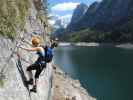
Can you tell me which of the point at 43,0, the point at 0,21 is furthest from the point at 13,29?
the point at 43,0

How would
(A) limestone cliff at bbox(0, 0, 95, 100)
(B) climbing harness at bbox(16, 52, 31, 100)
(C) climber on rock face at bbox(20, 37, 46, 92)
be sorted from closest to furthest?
(A) limestone cliff at bbox(0, 0, 95, 100)
(C) climber on rock face at bbox(20, 37, 46, 92)
(B) climbing harness at bbox(16, 52, 31, 100)

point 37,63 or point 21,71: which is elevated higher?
point 37,63

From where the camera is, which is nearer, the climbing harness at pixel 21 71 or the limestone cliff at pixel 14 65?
the limestone cliff at pixel 14 65

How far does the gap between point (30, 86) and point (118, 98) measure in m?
36.1

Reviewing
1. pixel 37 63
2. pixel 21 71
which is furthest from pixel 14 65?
pixel 37 63

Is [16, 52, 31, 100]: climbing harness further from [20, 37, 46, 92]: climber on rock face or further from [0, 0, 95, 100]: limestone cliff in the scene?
[20, 37, 46, 92]: climber on rock face

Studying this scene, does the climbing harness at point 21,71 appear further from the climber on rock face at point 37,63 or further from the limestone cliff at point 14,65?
the climber on rock face at point 37,63

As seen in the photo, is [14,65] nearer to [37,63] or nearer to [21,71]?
[21,71]

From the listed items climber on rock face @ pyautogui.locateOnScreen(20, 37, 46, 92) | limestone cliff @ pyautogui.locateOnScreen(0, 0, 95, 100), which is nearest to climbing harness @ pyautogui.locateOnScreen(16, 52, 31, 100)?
limestone cliff @ pyautogui.locateOnScreen(0, 0, 95, 100)

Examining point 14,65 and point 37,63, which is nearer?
point 14,65

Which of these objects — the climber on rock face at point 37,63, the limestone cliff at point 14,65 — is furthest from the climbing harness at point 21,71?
the climber on rock face at point 37,63

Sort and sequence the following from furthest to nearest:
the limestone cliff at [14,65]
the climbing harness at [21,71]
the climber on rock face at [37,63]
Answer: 1. the climbing harness at [21,71]
2. the climber on rock face at [37,63]
3. the limestone cliff at [14,65]

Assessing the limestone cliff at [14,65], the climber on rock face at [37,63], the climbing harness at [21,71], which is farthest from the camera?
the climbing harness at [21,71]

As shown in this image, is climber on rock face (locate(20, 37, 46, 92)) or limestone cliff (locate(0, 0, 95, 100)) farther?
climber on rock face (locate(20, 37, 46, 92))
